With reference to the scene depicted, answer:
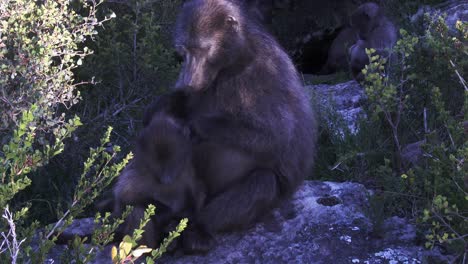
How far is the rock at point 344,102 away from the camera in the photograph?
17.3 feet

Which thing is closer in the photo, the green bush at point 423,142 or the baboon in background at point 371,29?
the green bush at point 423,142

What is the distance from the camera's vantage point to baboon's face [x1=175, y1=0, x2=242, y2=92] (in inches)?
139

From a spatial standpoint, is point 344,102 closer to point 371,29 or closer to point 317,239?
point 371,29

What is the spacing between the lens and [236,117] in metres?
3.51

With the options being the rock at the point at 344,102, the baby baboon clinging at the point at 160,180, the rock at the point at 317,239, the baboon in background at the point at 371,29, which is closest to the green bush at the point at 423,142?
the rock at the point at 317,239

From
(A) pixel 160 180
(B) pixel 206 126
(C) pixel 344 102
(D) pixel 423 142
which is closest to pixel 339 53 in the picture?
(C) pixel 344 102

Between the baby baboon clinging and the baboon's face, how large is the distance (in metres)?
0.24

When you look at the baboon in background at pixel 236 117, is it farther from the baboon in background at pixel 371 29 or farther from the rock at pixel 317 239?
the baboon in background at pixel 371 29

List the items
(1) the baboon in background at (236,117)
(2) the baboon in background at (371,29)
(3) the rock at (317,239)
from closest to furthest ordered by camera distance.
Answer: (3) the rock at (317,239) < (1) the baboon in background at (236,117) < (2) the baboon in background at (371,29)

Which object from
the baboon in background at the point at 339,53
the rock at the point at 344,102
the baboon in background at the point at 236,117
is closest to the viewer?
the baboon in background at the point at 236,117

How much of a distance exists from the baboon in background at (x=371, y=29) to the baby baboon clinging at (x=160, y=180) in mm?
4920

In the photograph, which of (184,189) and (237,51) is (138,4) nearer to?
(237,51)

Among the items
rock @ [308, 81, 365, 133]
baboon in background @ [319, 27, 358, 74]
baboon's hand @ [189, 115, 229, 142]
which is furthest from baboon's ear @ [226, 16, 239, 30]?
baboon in background @ [319, 27, 358, 74]

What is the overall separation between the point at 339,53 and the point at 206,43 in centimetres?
614
